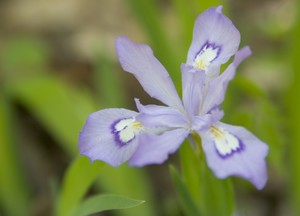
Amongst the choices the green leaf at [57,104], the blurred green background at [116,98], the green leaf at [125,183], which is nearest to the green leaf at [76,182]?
the blurred green background at [116,98]

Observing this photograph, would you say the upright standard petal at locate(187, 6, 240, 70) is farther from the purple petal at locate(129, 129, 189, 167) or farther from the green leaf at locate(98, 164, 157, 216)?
the green leaf at locate(98, 164, 157, 216)

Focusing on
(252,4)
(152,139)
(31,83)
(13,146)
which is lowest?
(252,4)

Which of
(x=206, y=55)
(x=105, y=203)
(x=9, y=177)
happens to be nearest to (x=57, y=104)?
(x=9, y=177)

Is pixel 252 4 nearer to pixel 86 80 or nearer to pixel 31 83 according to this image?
pixel 86 80

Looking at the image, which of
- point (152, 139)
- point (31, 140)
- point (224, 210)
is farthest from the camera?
point (31, 140)

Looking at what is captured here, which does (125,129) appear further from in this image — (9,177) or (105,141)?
(9,177)

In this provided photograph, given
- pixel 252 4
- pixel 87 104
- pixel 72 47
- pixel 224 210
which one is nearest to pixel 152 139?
pixel 224 210

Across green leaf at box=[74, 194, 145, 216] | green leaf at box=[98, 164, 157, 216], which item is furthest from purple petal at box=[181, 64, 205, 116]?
green leaf at box=[98, 164, 157, 216]
